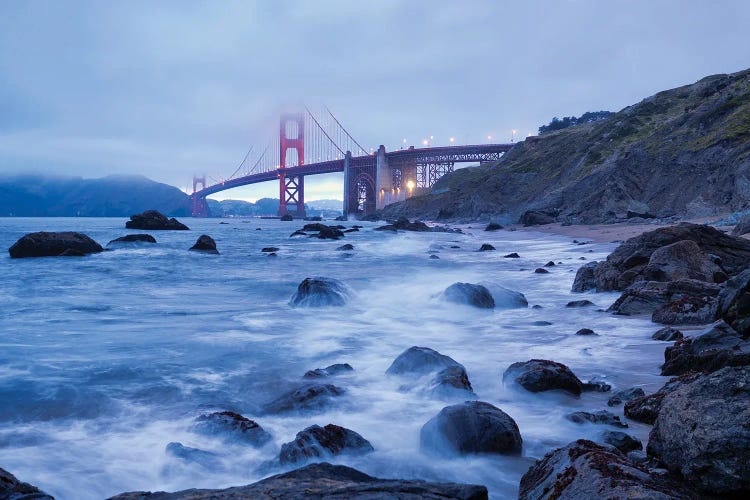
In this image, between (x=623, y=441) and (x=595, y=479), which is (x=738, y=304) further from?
(x=595, y=479)

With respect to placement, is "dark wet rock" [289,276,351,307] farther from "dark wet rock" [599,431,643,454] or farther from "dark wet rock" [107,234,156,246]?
"dark wet rock" [107,234,156,246]

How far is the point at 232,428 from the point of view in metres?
3.44

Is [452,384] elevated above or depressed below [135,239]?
below

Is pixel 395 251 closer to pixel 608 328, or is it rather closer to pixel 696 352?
pixel 608 328

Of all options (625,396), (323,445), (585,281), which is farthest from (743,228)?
(323,445)

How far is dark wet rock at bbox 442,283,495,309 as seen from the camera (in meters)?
7.71

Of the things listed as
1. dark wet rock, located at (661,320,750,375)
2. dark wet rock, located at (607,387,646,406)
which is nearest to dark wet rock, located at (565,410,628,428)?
dark wet rock, located at (607,387,646,406)

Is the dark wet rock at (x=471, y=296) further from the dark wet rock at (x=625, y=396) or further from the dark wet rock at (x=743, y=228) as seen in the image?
the dark wet rock at (x=743, y=228)

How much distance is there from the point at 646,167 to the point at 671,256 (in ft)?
72.5

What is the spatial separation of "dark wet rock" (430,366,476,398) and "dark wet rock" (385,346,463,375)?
0.63 feet

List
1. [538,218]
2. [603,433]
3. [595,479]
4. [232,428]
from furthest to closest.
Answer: [538,218] < [232,428] < [603,433] < [595,479]

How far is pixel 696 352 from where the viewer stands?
385cm

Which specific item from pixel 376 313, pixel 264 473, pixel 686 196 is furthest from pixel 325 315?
pixel 686 196

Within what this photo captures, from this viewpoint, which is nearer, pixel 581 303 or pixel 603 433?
pixel 603 433
